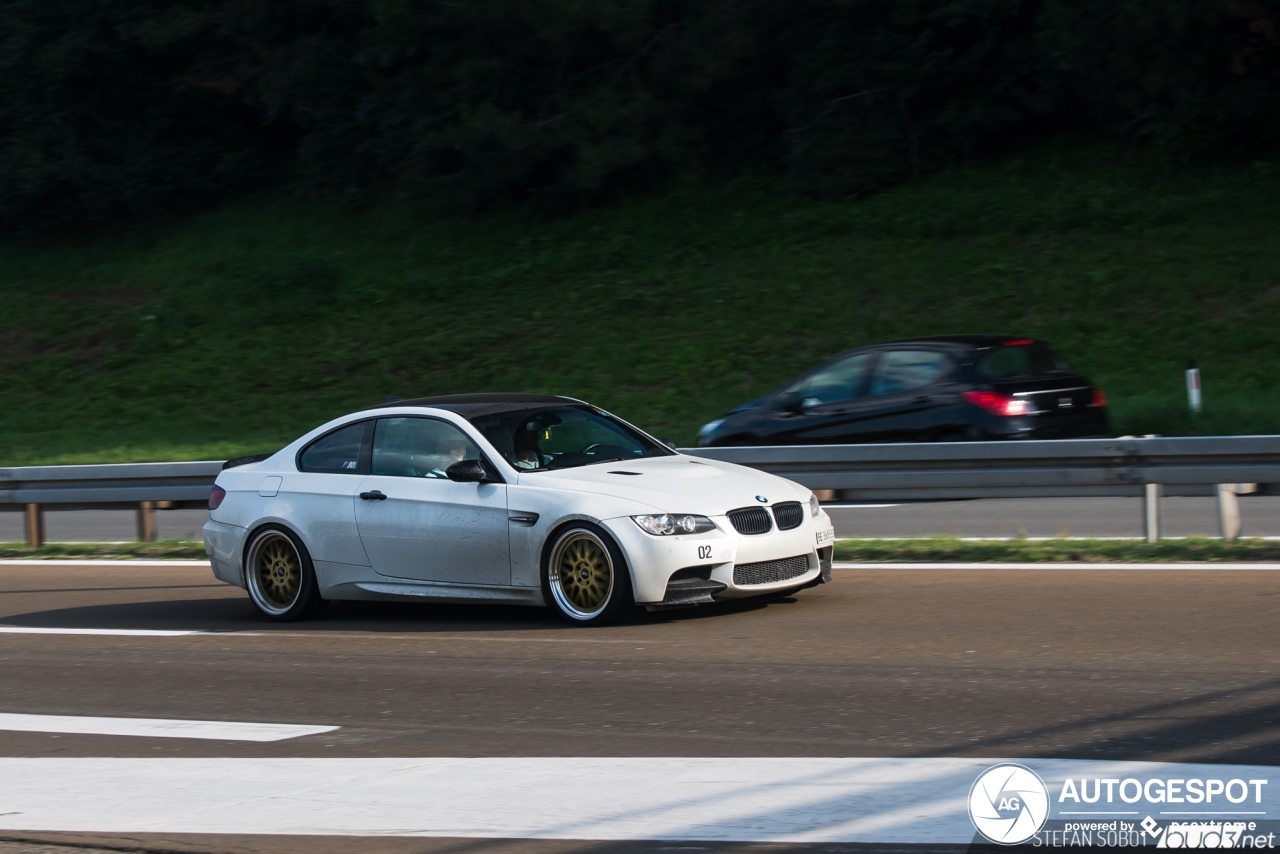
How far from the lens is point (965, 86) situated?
30.8 m

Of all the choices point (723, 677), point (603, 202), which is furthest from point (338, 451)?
point (603, 202)

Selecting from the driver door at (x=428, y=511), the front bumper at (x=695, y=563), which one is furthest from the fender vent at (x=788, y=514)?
the driver door at (x=428, y=511)

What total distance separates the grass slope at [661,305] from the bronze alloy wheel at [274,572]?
962 cm

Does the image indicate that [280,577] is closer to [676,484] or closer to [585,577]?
[585,577]

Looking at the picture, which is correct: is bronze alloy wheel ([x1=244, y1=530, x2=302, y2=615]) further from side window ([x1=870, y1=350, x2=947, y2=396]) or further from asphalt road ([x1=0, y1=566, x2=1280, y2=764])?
side window ([x1=870, y1=350, x2=947, y2=396])

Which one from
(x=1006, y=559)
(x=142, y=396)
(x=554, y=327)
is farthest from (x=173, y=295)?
(x=1006, y=559)

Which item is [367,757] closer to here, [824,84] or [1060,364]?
[1060,364]

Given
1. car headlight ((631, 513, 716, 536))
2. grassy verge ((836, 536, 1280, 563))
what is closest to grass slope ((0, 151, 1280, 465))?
grassy verge ((836, 536, 1280, 563))

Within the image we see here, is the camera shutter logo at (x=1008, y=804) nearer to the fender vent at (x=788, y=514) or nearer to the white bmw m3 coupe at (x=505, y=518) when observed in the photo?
the white bmw m3 coupe at (x=505, y=518)

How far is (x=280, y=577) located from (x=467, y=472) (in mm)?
1717

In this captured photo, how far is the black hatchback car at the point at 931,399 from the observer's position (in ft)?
44.7

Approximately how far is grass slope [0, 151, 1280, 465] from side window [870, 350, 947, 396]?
317 cm

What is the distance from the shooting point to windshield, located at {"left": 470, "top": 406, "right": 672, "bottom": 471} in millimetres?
9188

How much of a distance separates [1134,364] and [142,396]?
15.8 metres
